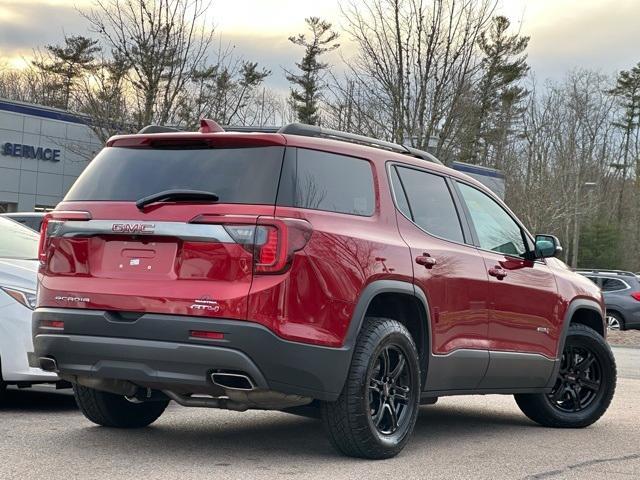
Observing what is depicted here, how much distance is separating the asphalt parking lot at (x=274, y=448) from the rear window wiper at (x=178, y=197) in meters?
1.42

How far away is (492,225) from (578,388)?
67.9 inches

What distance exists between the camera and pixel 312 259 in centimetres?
521

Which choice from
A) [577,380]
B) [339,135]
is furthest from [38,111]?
[339,135]

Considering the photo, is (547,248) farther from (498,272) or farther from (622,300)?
(622,300)

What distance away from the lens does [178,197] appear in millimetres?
5359

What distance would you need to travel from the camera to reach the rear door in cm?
614

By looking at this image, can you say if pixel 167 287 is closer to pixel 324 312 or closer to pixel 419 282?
pixel 324 312

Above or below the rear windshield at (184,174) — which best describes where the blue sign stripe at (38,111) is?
above

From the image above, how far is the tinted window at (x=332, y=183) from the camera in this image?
5.40 meters

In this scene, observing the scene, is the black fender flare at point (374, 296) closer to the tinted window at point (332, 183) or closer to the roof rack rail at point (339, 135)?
the tinted window at point (332, 183)

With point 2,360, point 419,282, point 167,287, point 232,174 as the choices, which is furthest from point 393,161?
point 2,360

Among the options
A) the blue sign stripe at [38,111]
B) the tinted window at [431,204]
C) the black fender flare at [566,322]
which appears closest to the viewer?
the tinted window at [431,204]

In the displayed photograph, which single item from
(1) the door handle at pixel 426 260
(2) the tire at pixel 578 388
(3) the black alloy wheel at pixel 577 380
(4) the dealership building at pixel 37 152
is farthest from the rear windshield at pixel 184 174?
(4) the dealership building at pixel 37 152

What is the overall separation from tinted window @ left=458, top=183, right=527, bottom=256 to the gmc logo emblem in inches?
100
